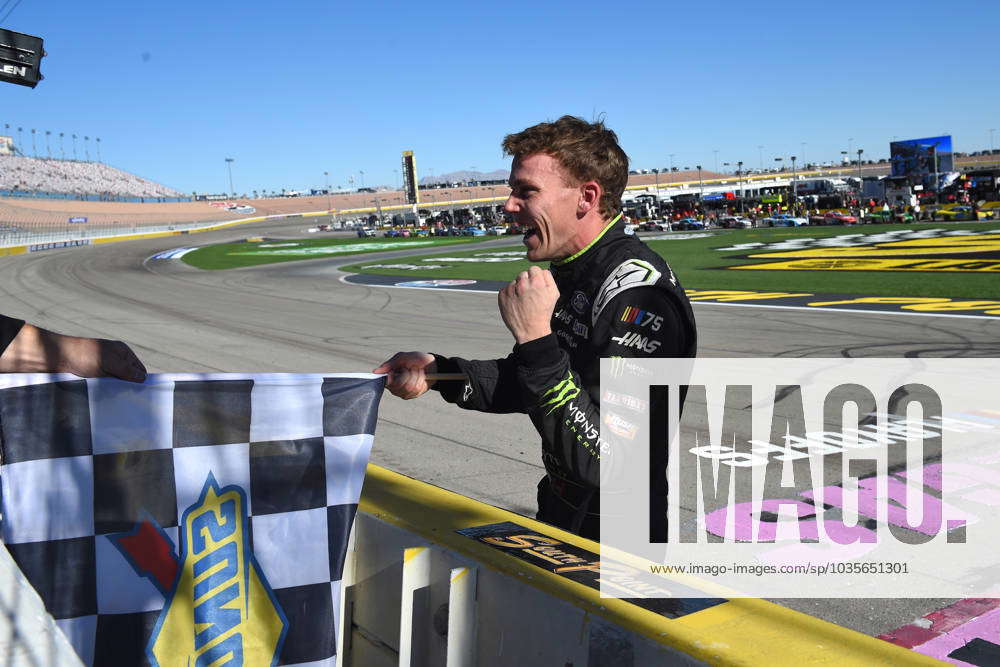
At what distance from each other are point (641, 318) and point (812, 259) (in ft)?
77.5

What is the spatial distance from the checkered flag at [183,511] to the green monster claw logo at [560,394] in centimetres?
63

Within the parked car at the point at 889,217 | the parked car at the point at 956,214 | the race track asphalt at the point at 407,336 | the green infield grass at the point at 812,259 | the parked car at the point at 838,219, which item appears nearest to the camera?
the race track asphalt at the point at 407,336

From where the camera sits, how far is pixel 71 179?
137625mm

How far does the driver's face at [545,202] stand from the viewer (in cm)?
233

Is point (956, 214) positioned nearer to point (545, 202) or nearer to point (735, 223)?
point (735, 223)

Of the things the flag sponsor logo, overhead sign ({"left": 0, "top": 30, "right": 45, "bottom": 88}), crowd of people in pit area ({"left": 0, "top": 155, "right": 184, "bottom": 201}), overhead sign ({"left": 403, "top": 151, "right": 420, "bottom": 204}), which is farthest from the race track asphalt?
crowd of people in pit area ({"left": 0, "top": 155, "right": 184, "bottom": 201})

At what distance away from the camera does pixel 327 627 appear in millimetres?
2240

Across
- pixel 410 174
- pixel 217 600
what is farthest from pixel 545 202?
pixel 410 174

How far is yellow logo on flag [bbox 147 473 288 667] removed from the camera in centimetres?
212

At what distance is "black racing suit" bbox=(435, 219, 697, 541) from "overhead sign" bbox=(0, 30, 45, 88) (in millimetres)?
15146

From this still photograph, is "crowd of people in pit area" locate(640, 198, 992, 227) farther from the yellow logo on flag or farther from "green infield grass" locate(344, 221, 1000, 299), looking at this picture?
the yellow logo on flag

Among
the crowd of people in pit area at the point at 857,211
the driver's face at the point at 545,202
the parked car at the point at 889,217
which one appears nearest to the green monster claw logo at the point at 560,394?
the driver's face at the point at 545,202

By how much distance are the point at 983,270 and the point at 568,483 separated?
742 inches

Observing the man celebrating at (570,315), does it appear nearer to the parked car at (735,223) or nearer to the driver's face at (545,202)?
the driver's face at (545,202)
